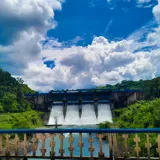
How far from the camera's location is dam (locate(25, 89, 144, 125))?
55.2 m

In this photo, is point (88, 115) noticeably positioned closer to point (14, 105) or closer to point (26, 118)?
point (26, 118)

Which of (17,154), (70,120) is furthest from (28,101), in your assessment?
(17,154)

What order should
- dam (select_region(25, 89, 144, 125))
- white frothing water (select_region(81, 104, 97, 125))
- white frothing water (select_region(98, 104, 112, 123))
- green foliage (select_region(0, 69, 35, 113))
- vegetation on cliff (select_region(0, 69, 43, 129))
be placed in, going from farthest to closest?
green foliage (select_region(0, 69, 35, 113))
dam (select_region(25, 89, 144, 125))
white frothing water (select_region(81, 104, 97, 125))
white frothing water (select_region(98, 104, 112, 123))
vegetation on cliff (select_region(0, 69, 43, 129))

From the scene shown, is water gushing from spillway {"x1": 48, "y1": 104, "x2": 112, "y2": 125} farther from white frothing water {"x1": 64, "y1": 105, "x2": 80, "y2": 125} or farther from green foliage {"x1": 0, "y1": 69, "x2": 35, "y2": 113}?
green foliage {"x1": 0, "y1": 69, "x2": 35, "y2": 113}

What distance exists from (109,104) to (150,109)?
1193 inches

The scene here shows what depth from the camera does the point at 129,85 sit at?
102 m

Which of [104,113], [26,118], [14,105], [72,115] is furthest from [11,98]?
[104,113]

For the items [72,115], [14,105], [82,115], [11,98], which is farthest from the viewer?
[11,98]

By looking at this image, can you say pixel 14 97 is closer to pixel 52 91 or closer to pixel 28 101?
pixel 28 101

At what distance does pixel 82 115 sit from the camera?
2181 inches

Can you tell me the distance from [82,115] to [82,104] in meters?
3.33

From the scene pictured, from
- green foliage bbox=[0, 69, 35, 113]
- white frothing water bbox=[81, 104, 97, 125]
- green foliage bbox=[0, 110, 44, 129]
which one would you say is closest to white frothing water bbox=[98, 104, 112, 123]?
white frothing water bbox=[81, 104, 97, 125]

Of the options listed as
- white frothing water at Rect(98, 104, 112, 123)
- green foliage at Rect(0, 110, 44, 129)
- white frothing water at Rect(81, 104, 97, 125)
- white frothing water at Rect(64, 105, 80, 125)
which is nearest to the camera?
green foliage at Rect(0, 110, 44, 129)

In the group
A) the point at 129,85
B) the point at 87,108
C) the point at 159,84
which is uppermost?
the point at 129,85
